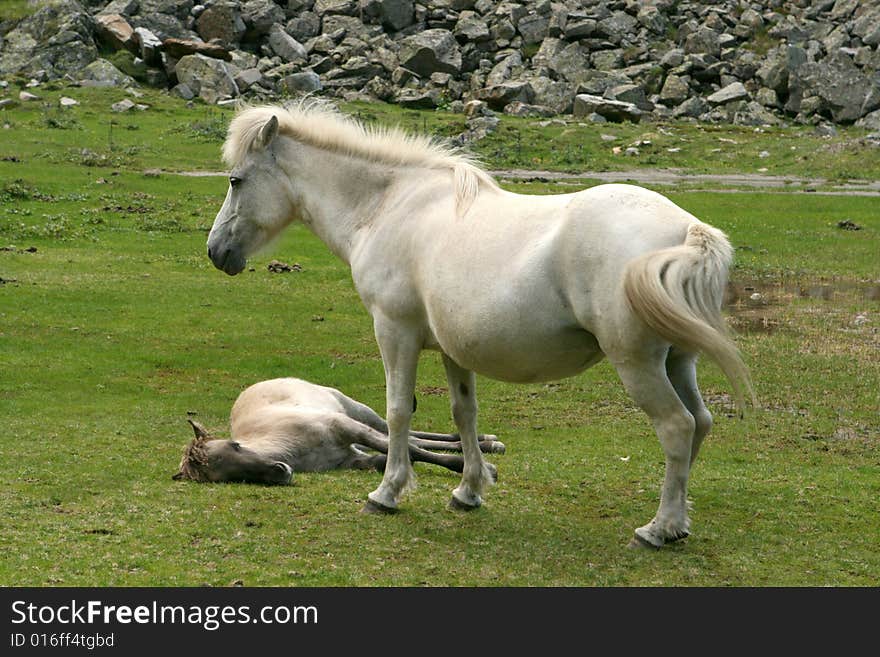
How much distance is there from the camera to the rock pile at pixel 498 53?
46.5 metres

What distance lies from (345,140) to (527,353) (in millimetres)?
2605

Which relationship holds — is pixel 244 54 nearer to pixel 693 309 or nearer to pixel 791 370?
pixel 791 370

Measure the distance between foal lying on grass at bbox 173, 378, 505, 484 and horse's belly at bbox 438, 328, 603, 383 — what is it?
93.1 inches

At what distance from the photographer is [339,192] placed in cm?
920

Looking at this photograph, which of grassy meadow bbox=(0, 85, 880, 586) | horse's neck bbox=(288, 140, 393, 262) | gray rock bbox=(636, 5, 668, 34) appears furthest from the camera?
gray rock bbox=(636, 5, 668, 34)

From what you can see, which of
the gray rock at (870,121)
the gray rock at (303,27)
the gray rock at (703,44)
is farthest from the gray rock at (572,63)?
the gray rock at (303,27)

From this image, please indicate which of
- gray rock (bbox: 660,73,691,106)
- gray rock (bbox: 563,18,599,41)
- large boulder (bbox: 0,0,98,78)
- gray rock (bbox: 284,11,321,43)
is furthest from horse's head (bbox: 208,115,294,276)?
gray rock (bbox: 284,11,321,43)

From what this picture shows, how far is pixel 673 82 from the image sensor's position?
48.3 m

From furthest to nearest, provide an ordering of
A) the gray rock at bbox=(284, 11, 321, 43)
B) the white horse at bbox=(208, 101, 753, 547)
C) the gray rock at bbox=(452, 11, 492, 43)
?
1. the gray rock at bbox=(284, 11, 321, 43)
2. the gray rock at bbox=(452, 11, 492, 43)
3. the white horse at bbox=(208, 101, 753, 547)

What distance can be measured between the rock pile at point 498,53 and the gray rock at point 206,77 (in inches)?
2.7

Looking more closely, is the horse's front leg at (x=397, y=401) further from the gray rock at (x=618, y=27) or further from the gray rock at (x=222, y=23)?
the gray rock at (x=618, y=27)

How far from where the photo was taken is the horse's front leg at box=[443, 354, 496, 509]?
895cm

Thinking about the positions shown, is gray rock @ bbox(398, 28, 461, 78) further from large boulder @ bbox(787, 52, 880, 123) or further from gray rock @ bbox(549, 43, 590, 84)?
large boulder @ bbox(787, 52, 880, 123)

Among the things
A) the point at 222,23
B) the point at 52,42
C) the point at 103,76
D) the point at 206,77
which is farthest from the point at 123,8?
the point at 206,77
